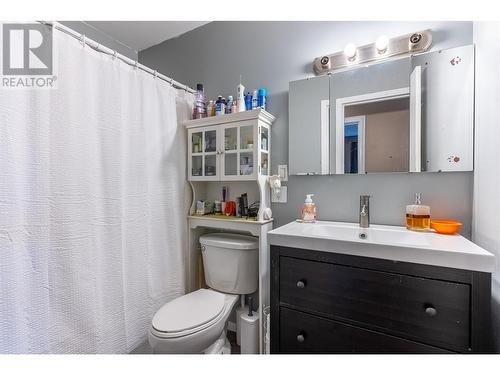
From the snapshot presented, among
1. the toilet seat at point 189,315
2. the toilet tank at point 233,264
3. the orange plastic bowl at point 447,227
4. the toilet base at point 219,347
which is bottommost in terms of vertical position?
the toilet base at point 219,347

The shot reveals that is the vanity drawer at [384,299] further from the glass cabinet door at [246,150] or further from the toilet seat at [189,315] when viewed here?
the glass cabinet door at [246,150]

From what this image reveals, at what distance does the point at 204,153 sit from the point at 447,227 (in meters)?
1.44

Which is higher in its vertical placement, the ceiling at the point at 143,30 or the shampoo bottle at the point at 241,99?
the ceiling at the point at 143,30

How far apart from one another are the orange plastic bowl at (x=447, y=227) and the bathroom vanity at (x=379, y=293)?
0.19 feet

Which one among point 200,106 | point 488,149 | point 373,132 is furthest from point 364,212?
point 200,106

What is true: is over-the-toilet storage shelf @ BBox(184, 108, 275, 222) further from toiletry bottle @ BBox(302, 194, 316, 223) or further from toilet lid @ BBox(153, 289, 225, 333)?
toilet lid @ BBox(153, 289, 225, 333)

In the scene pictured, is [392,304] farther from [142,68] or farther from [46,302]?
[142,68]

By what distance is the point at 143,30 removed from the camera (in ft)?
6.38

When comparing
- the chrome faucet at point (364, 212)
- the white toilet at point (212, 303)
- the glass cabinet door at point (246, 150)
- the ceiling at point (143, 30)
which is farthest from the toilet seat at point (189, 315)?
the ceiling at point (143, 30)

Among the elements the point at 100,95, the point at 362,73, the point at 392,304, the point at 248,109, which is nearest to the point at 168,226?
the point at 100,95

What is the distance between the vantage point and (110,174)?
1214 millimetres

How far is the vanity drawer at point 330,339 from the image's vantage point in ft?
2.92
